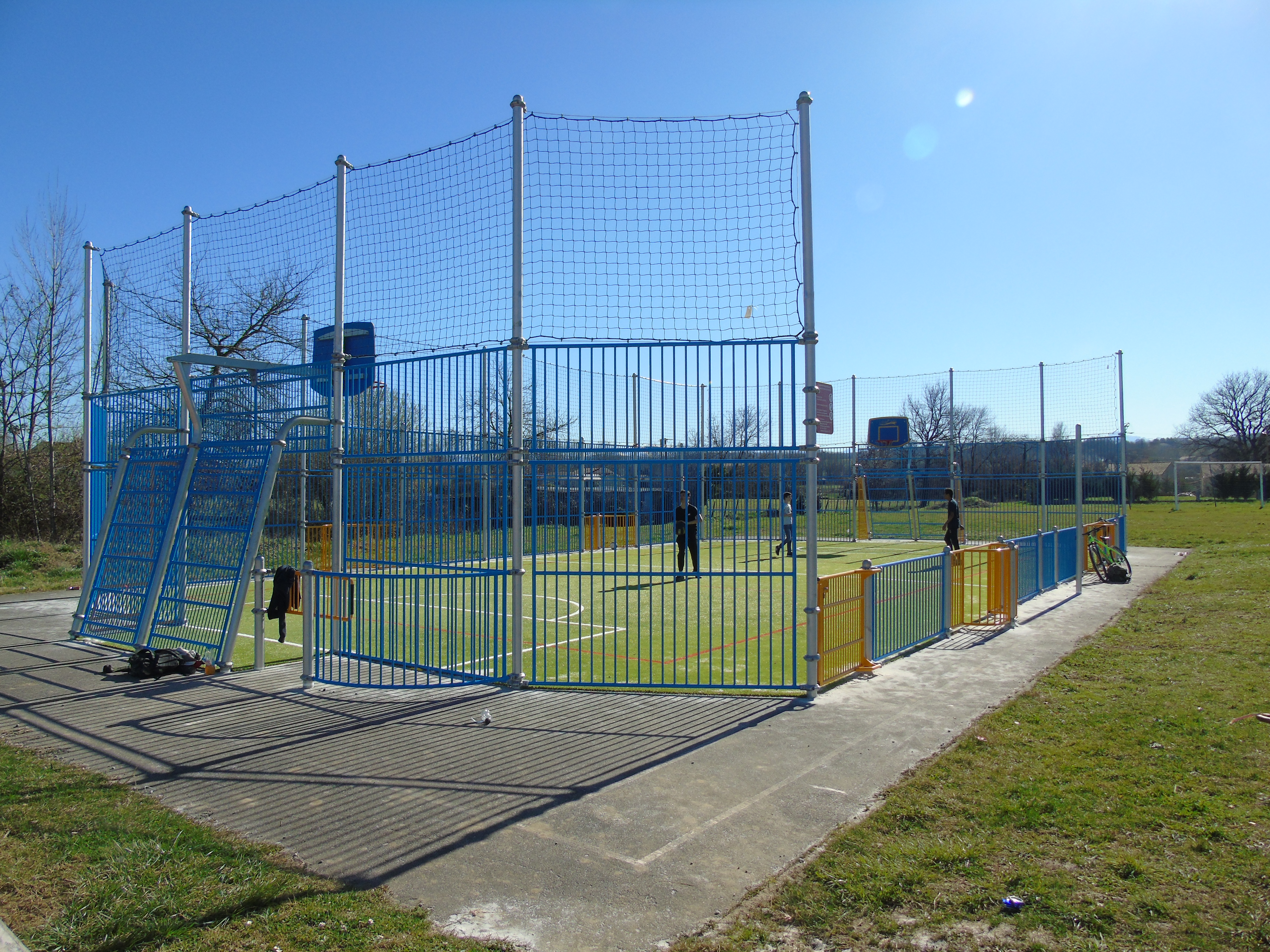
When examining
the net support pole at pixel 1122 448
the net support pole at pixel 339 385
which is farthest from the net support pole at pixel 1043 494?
the net support pole at pixel 339 385

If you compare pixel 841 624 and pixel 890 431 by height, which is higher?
pixel 890 431

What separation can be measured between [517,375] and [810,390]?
2.71 m

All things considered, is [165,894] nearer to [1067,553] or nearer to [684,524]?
[684,524]

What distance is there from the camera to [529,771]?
5.63m

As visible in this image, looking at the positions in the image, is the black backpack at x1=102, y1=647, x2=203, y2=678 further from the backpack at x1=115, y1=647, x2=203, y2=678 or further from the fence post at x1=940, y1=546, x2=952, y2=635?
the fence post at x1=940, y1=546, x2=952, y2=635

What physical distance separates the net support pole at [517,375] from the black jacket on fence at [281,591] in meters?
2.95

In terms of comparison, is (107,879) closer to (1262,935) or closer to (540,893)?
(540,893)

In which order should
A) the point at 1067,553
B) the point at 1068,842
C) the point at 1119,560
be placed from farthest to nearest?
the point at 1119,560 < the point at 1067,553 < the point at 1068,842

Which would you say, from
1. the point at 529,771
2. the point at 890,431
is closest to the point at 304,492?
the point at 529,771

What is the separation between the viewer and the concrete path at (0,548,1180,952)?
403 centimetres

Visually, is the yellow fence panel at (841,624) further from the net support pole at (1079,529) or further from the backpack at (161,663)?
the net support pole at (1079,529)

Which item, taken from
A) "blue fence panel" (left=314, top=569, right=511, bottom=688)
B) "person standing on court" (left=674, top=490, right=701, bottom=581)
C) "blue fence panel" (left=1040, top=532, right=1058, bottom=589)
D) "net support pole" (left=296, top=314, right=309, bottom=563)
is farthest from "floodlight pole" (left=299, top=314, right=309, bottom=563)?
"blue fence panel" (left=1040, top=532, right=1058, bottom=589)

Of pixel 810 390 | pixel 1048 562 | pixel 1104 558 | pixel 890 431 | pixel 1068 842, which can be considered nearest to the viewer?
pixel 1068 842

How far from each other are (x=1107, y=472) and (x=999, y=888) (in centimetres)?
2099
